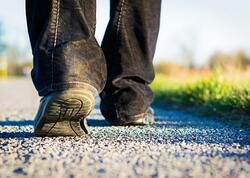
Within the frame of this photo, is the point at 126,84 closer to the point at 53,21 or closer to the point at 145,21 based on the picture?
the point at 145,21

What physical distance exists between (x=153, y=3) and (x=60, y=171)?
4.08 feet

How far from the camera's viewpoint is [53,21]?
1.72 meters

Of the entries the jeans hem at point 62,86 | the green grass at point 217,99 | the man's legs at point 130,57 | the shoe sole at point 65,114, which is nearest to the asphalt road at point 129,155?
the shoe sole at point 65,114

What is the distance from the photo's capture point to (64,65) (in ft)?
5.49

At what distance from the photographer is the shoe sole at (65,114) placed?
161cm

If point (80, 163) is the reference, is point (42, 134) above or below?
below

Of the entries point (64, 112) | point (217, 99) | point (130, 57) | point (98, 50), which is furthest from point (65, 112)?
point (217, 99)

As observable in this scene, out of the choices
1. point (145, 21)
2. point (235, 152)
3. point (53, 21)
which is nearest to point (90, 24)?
point (53, 21)

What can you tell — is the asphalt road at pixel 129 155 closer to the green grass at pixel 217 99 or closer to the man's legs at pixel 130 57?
the man's legs at pixel 130 57

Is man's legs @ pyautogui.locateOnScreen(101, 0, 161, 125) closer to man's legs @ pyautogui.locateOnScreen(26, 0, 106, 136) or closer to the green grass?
man's legs @ pyautogui.locateOnScreen(26, 0, 106, 136)

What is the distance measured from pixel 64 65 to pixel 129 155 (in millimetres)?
499

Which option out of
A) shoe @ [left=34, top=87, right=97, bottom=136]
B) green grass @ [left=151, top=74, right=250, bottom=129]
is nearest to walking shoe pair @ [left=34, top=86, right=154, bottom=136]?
shoe @ [left=34, top=87, right=97, bottom=136]

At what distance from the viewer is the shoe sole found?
1.61 m

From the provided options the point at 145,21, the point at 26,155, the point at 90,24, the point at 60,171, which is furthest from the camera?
the point at 145,21
